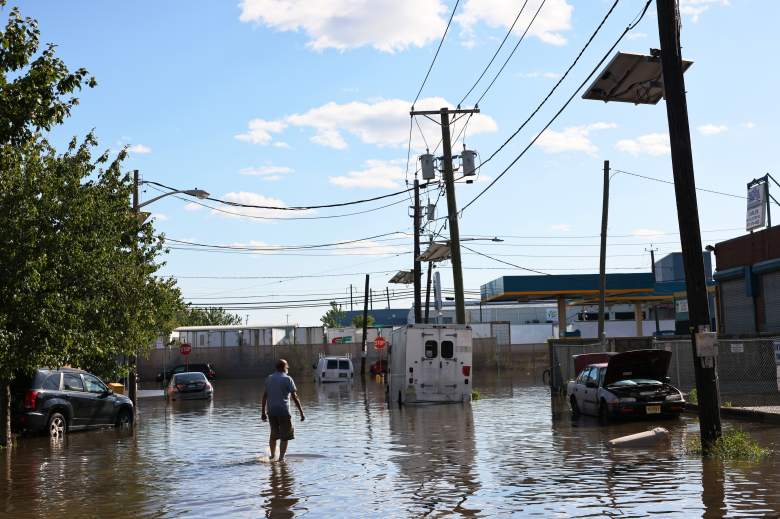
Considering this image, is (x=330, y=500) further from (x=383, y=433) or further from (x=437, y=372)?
(x=437, y=372)

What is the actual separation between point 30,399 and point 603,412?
12922 mm

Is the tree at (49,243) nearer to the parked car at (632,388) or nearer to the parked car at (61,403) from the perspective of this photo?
the parked car at (61,403)

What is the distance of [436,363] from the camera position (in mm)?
29625

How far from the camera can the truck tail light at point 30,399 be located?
69.7ft

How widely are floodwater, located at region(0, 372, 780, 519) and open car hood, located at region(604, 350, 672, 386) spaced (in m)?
1.18

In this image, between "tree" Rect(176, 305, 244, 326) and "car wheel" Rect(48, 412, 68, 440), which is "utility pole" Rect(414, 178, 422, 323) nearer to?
"car wheel" Rect(48, 412, 68, 440)

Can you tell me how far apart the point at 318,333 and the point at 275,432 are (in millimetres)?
59231

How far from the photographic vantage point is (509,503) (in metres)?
11.1

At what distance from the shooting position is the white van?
5309 centimetres

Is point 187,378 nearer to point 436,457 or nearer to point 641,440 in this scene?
point 436,457

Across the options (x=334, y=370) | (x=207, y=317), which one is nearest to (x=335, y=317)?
(x=207, y=317)

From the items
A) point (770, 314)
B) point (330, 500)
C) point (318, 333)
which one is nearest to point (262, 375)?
point (318, 333)

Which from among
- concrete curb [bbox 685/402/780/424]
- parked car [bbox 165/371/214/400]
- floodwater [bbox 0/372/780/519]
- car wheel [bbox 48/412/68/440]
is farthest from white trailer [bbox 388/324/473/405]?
parked car [bbox 165/371/214/400]

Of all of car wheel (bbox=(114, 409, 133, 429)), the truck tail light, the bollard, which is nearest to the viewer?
the bollard
